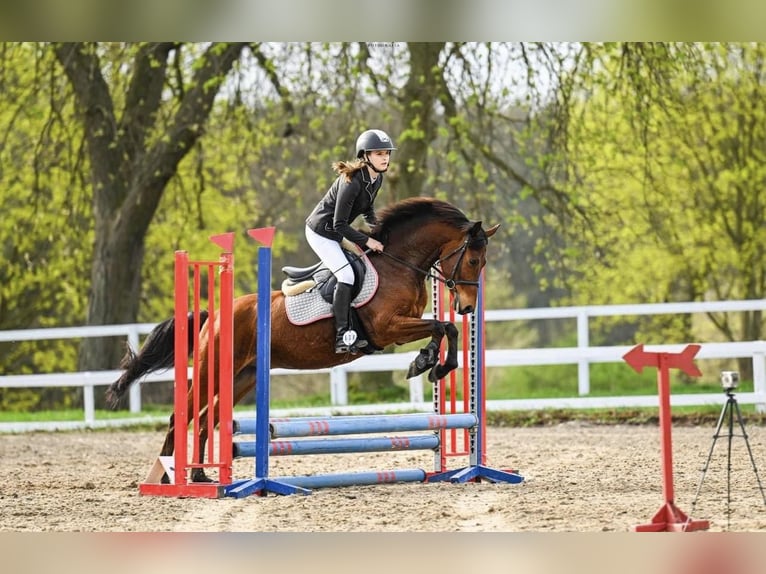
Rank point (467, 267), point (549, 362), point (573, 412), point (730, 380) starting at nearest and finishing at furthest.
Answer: point (730, 380) < point (467, 267) < point (573, 412) < point (549, 362)

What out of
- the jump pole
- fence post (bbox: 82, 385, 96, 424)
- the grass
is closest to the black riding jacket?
the jump pole

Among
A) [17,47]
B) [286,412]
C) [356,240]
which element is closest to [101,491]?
[356,240]

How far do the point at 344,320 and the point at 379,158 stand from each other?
864 mm

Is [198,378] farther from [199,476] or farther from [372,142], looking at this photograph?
[372,142]

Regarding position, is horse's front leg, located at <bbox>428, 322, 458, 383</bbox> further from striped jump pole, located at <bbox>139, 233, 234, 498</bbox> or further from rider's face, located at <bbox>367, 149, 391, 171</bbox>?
striped jump pole, located at <bbox>139, 233, 234, 498</bbox>

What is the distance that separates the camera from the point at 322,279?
20.5 feet

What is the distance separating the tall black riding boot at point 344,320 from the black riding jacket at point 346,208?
10.8 inches

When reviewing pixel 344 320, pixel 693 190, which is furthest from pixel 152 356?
pixel 693 190

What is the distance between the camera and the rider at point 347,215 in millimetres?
6009

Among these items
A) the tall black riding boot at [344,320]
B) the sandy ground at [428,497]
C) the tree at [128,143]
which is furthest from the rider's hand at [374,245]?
Result: the tree at [128,143]

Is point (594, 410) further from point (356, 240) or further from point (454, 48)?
point (356, 240)

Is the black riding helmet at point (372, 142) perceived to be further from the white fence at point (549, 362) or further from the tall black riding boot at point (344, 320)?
the white fence at point (549, 362)

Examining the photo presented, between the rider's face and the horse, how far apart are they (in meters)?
0.38

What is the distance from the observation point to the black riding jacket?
19.7 ft
